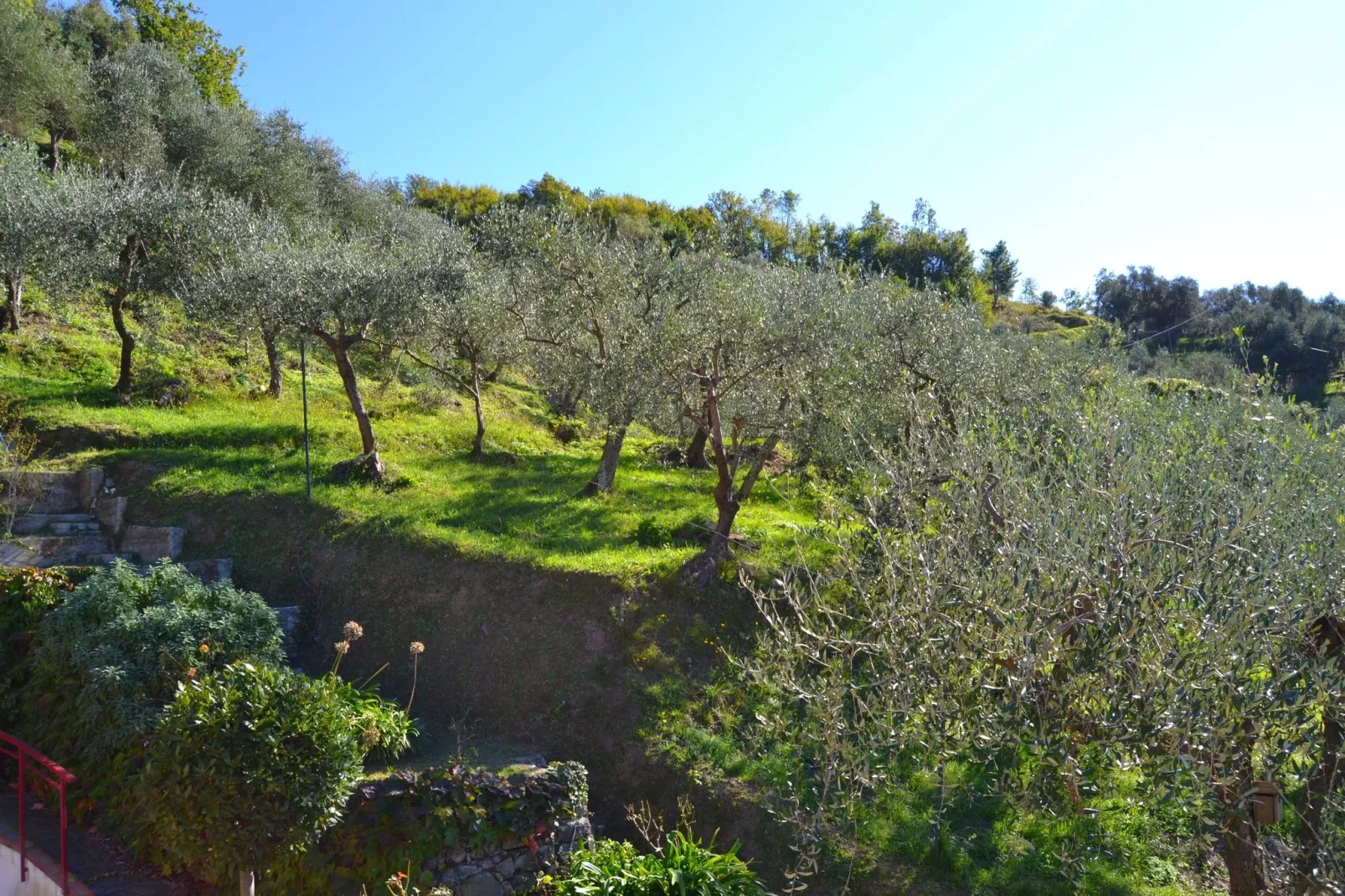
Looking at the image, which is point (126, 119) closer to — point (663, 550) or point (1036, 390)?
point (663, 550)

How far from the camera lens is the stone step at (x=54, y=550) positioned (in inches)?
526

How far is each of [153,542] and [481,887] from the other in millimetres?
9267

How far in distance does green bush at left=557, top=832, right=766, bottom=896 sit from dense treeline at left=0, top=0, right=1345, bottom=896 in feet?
2.78

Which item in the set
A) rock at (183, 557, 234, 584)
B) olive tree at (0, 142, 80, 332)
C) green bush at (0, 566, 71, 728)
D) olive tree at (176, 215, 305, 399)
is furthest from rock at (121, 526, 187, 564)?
olive tree at (0, 142, 80, 332)

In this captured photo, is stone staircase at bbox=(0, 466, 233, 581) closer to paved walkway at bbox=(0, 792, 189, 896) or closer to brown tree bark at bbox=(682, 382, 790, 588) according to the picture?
paved walkway at bbox=(0, 792, 189, 896)

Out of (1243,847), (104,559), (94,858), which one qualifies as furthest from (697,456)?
(1243,847)

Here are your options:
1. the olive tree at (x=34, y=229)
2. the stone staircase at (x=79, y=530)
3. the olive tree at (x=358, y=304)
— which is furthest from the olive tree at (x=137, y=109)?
the stone staircase at (x=79, y=530)

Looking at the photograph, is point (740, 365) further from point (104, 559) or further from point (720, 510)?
point (104, 559)

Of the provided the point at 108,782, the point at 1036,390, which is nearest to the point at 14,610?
the point at 108,782

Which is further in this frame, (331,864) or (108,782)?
(108,782)

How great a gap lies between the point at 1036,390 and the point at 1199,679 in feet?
33.2

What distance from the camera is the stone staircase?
13836 mm

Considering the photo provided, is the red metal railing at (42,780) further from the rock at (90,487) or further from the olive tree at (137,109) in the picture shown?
the olive tree at (137,109)

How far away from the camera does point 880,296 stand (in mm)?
16891
